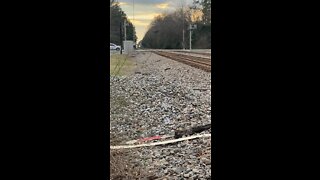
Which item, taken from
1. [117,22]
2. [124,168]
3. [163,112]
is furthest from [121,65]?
[163,112]

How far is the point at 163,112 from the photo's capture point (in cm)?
252

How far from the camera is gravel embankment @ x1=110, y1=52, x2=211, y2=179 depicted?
194 cm

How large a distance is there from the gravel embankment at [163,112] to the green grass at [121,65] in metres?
0.05

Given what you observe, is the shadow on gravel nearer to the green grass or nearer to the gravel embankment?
the gravel embankment

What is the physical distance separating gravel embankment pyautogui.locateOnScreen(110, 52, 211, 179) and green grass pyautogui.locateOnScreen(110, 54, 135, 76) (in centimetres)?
5

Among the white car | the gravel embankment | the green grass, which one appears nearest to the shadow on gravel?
the gravel embankment

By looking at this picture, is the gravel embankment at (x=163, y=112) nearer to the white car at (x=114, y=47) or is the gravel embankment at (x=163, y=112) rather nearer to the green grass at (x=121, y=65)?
the green grass at (x=121, y=65)

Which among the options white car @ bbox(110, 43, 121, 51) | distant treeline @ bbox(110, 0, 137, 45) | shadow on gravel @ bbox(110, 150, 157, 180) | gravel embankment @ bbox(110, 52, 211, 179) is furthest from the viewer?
gravel embankment @ bbox(110, 52, 211, 179)

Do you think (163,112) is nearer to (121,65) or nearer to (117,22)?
(121,65)

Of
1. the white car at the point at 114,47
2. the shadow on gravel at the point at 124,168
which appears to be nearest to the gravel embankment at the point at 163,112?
the shadow on gravel at the point at 124,168

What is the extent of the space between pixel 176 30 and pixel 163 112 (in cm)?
71
